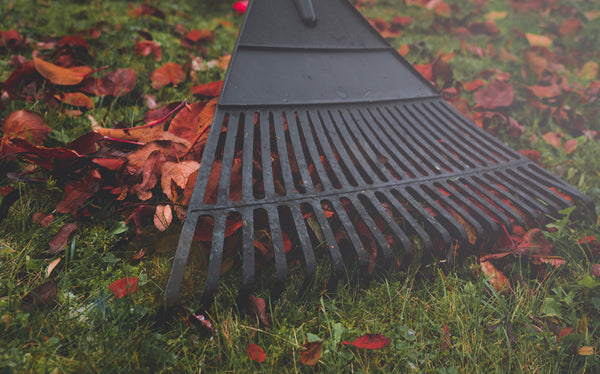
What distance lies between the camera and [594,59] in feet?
9.45

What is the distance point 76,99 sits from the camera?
1.55 metres

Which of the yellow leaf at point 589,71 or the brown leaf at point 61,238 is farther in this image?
the yellow leaf at point 589,71

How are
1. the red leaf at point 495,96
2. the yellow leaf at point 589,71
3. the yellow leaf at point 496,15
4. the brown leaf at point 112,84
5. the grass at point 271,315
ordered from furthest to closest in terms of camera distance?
the yellow leaf at point 496,15, the yellow leaf at point 589,71, the red leaf at point 495,96, the brown leaf at point 112,84, the grass at point 271,315

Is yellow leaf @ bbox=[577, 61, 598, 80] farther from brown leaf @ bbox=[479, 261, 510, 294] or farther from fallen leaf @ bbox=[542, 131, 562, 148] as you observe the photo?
brown leaf @ bbox=[479, 261, 510, 294]

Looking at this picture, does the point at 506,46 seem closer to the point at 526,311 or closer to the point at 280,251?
the point at 526,311

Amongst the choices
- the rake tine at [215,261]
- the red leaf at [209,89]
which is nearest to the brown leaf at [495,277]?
the rake tine at [215,261]

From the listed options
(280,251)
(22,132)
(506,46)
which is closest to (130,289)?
(280,251)

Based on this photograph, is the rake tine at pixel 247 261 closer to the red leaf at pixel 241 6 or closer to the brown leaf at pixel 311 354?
the brown leaf at pixel 311 354

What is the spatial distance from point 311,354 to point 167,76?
1.55 metres

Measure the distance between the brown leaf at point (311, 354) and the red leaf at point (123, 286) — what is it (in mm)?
472

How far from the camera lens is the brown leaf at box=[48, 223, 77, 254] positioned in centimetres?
102

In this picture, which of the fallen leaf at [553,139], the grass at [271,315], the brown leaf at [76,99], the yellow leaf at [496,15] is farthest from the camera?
the yellow leaf at [496,15]

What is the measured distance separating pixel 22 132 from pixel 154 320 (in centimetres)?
93

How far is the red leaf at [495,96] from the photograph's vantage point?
78.9 inches
